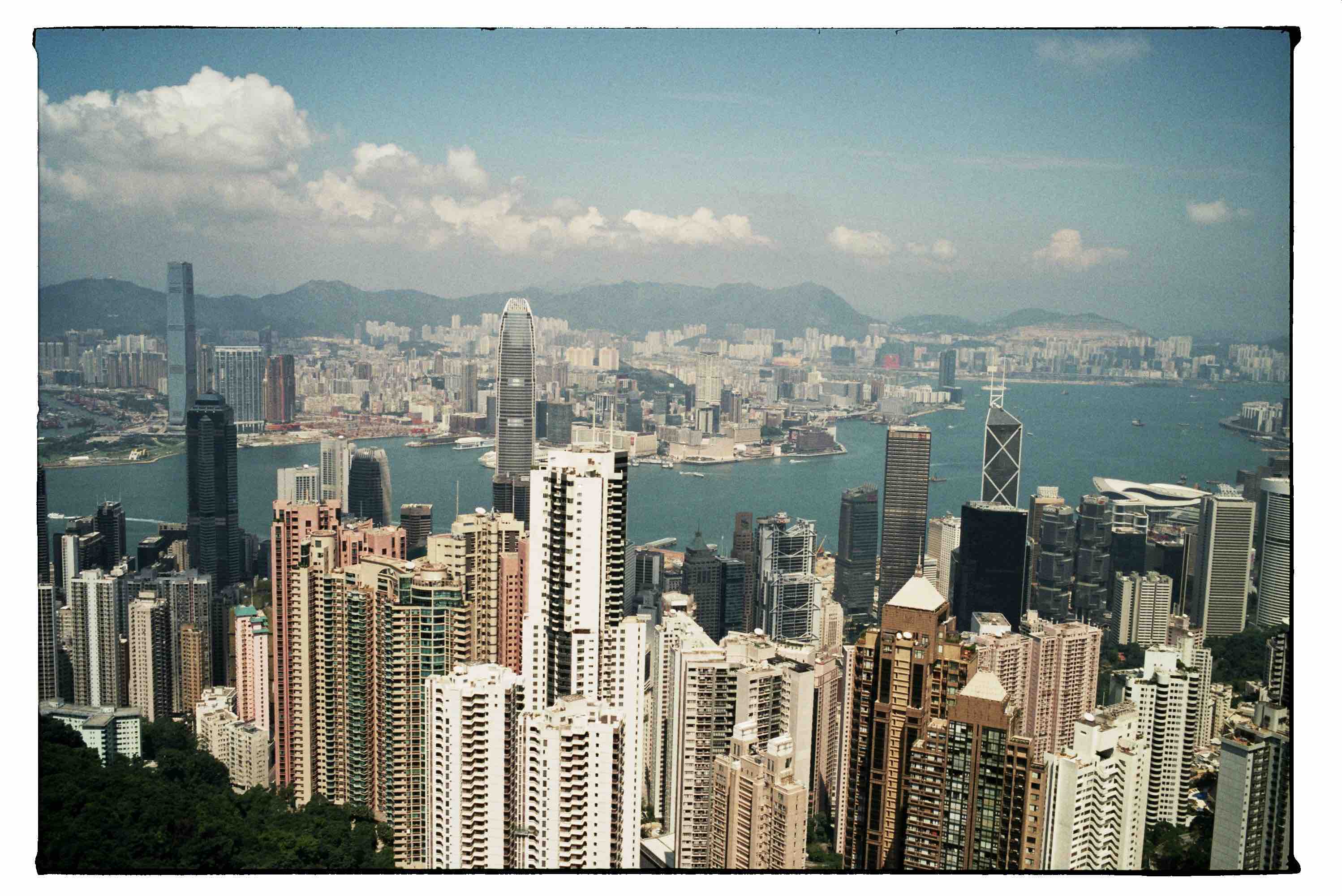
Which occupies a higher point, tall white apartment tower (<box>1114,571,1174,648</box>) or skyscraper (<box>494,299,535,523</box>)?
skyscraper (<box>494,299,535,523</box>)

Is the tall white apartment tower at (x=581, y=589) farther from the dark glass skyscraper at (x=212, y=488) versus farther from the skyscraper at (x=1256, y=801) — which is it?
the skyscraper at (x=1256, y=801)

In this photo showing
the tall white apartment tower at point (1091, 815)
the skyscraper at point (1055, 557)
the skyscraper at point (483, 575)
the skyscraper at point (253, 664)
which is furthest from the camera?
the skyscraper at point (1055, 557)

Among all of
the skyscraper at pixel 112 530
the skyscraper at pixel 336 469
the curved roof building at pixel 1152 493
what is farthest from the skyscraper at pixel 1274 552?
the skyscraper at pixel 112 530

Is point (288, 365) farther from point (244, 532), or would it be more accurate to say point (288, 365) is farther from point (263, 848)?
point (263, 848)

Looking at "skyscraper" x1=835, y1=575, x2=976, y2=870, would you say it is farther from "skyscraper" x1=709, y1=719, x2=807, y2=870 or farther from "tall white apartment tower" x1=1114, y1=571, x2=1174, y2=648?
"tall white apartment tower" x1=1114, y1=571, x2=1174, y2=648

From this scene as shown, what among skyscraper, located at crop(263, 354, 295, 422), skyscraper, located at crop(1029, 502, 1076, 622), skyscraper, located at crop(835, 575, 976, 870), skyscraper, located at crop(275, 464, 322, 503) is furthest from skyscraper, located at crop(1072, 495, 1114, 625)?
skyscraper, located at crop(263, 354, 295, 422)

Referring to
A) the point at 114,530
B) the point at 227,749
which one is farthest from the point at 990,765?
the point at 114,530
